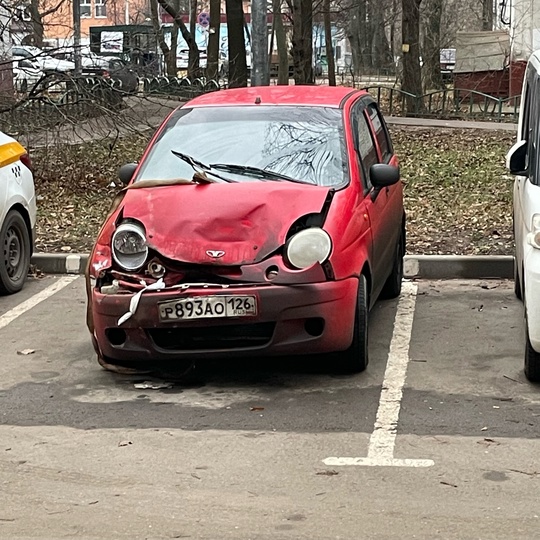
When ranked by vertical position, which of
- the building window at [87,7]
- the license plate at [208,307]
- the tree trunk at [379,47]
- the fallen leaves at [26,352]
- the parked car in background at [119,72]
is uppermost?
the building window at [87,7]

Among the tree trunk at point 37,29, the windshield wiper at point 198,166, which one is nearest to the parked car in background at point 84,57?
the tree trunk at point 37,29

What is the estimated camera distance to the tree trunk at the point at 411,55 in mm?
25016

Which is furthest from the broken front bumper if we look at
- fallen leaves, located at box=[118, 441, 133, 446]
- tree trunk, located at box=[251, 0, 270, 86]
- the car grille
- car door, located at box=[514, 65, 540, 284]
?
tree trunk, located at box=[251, 0, 270, 86]

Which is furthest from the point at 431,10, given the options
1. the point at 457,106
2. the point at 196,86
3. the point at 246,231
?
the point at 246,231

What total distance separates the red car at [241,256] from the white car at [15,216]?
221cm

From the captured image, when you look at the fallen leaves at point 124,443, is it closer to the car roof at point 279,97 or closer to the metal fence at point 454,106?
the car roof at point 279,97

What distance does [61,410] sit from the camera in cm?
598

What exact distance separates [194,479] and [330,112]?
340cm

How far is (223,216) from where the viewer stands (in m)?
6.22

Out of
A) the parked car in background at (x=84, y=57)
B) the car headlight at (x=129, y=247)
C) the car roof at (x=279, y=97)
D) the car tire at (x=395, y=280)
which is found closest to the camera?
the car headlight at (x=129, y=247)

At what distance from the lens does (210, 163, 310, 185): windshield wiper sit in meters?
6.79

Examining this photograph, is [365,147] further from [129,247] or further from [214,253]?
[129,247]

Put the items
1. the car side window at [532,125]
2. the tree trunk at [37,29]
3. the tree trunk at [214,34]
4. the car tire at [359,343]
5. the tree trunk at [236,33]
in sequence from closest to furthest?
1. the car tire at [359,343]
2. the car side window at [532,125]
3. the tree trunk at [37,29]
4. the tree trunk at [236,33]
5. the tree trunk at [214,34]

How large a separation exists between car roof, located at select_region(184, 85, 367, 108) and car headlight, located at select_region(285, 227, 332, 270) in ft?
5.57
